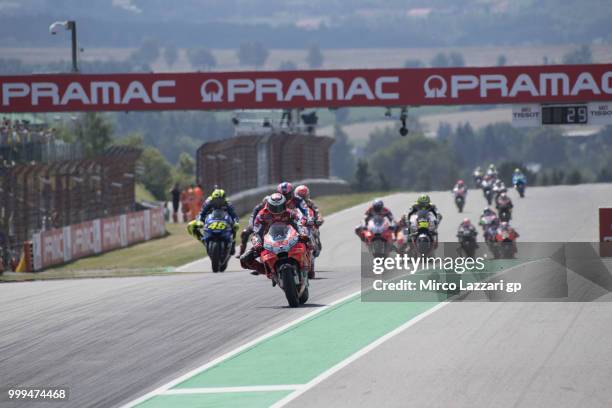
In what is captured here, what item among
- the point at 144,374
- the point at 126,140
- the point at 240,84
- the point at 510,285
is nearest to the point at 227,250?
the point at 510,285

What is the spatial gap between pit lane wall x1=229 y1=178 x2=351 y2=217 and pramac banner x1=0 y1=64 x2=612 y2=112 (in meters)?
17.0

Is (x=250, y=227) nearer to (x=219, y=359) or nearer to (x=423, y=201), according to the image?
(x=219, y=359)

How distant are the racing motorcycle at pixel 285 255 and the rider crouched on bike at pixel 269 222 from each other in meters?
0.10

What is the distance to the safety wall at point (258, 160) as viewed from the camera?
160ft

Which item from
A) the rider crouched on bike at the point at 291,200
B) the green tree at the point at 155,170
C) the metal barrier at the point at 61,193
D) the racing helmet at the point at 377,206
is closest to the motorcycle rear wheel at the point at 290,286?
the rider crouched on bike at the point at 291,200

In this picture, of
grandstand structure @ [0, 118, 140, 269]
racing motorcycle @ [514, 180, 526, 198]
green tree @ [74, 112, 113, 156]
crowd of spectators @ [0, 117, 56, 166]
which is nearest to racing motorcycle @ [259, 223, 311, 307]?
grandstand structure @ [0, 118, 140, 269]

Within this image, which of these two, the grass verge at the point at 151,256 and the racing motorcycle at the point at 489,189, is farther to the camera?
the racing motorcycle at the point at 489,189

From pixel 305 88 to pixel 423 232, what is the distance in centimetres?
806

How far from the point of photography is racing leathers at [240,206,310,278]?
17078mm

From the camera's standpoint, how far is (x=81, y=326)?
54.7ft

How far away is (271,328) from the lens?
51.9ft

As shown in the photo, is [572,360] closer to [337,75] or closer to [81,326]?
[81,326]

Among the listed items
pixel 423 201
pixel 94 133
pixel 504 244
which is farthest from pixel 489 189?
pixel 94 133

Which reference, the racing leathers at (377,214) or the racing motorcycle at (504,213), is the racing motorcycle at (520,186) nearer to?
the racing motorcycle at (504,213)
